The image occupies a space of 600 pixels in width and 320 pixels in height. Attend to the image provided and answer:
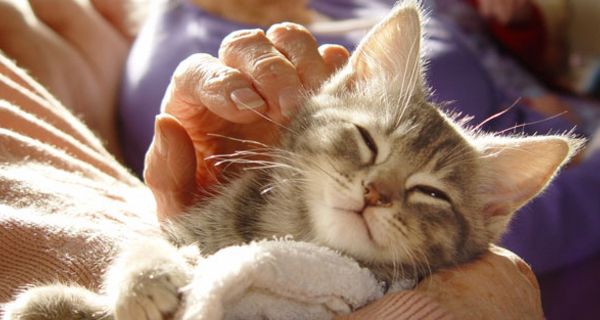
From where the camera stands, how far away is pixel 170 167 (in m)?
1.15

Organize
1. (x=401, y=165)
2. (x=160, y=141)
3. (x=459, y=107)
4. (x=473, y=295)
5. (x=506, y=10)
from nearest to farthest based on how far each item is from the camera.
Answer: (x=473, y=295) < (x=401, y=165) < (x=160, y=141) < (x=459, y=107) < (x=506, y=10)

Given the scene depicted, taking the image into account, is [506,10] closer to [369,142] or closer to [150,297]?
[369,142]

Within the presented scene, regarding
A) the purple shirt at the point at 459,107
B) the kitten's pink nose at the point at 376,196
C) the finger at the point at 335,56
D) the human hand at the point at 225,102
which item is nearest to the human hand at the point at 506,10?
the purple shirt at the point at 459,107

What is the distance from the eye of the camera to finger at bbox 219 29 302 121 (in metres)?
1.14

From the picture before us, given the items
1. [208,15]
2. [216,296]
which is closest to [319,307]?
[216,296]

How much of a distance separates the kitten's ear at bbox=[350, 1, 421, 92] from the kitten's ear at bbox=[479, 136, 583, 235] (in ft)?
0.65

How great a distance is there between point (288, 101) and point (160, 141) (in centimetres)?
24

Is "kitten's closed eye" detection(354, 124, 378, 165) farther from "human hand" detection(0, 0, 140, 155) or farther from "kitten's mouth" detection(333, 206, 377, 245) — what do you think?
"human hand" detection(0, 0, 140, 155)

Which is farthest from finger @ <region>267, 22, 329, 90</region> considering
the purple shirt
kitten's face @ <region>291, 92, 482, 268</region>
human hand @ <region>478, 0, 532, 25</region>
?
human hand @ <region>478, 0, 532, 25</region>

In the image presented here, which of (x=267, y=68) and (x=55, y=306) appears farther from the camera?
(x=267, y=68)

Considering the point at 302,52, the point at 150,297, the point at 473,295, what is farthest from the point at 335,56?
the point at 150,297

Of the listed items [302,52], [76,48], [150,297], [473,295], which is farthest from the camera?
[76,48]

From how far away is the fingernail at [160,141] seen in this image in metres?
1.12

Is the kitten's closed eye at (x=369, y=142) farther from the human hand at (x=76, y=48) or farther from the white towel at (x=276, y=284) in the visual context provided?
the human hand at (x=76, y=48)
